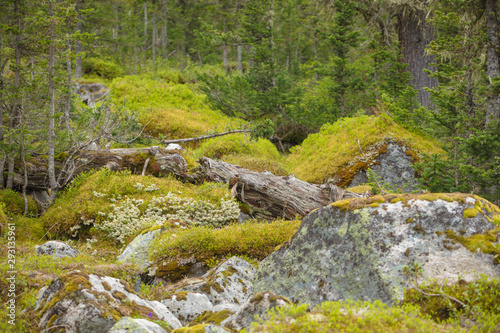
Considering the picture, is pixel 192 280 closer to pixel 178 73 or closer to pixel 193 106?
pixel 193 106

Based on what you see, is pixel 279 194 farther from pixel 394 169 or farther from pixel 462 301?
pixel 462 301

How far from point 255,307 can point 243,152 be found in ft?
39.9

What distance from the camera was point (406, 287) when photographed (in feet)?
13.3

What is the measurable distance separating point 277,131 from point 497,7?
12739 millimetres

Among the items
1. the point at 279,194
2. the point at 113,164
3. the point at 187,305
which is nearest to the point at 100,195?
the point at 113,164

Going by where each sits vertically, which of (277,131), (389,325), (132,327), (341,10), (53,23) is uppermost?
(341,10)

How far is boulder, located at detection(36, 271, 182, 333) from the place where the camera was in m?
3.89

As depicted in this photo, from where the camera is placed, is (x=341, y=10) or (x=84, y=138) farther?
(x=341, y=10)

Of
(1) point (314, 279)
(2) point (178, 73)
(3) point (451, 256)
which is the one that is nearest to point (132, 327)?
(1) point (314, 279)

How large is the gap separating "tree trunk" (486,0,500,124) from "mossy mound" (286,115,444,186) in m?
4.09

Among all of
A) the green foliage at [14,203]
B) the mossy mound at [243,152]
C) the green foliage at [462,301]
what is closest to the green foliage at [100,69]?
the mossy mound at [243,152]

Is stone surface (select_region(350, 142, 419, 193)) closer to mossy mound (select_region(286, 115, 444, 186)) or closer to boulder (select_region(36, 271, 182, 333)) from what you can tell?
mossy mound (select_region(286, 115, 444, 186))

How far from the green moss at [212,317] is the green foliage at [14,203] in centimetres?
706

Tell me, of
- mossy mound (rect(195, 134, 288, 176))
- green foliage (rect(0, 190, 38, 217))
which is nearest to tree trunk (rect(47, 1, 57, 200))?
green foliage (rect(0, 190, 38, 217))
